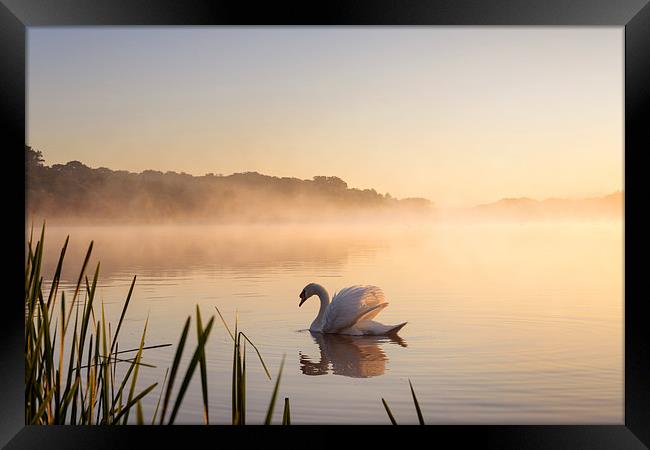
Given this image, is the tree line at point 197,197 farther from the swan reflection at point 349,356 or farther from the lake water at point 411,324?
the swan reflection at point 349,356

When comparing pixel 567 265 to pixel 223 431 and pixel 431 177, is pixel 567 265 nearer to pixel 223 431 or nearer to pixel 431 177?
pixel 431 177

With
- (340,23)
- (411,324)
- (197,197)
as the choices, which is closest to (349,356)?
(411,324)

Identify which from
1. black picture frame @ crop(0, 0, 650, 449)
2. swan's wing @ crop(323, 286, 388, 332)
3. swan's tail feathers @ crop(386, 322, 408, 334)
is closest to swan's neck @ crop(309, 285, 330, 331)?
swan's wing @ crop(323, 286, 388, 332)

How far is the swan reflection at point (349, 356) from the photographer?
17.9ft

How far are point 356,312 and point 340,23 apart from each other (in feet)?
11.3

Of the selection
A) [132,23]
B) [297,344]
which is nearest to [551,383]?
[297,344]

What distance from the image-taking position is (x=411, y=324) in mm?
6617

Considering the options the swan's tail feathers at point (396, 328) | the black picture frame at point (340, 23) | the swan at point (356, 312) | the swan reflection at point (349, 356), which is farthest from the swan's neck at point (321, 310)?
the black picture frame at point (340, 23)

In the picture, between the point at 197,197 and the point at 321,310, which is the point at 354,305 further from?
the point at 197,197

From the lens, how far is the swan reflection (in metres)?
5.45

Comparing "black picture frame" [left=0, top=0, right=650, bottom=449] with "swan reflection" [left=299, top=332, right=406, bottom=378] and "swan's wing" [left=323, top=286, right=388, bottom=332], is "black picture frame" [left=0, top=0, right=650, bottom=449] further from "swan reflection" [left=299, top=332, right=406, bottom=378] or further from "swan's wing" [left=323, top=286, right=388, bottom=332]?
"swan's wing" [left=323, top=286, right=388, bottom=332]

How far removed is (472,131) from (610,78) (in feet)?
8.58

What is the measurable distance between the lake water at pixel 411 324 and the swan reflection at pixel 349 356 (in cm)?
2

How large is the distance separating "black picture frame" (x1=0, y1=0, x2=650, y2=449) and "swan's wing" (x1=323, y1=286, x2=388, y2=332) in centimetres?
321
